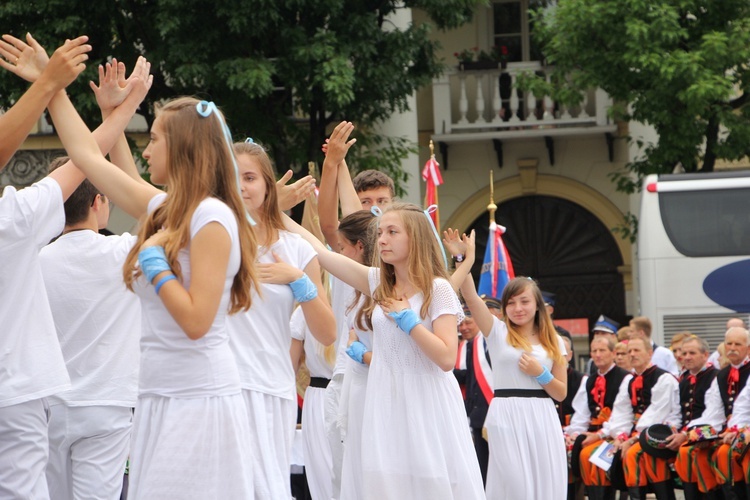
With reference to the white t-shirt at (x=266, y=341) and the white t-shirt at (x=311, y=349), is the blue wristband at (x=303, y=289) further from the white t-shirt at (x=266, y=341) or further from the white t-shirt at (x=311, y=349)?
the white t-shirt at (x=311, y=349)

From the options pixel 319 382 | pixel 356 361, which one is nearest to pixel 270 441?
pixel 356 361

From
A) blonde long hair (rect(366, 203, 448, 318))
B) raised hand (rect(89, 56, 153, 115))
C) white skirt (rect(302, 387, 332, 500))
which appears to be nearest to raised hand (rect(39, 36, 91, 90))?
raised hand (rect(89, 56, 153, 115))

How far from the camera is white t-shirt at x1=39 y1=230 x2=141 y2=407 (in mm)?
5684

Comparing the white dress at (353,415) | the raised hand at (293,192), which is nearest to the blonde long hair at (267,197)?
the raised hand at (293,192)

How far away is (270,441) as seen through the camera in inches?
184

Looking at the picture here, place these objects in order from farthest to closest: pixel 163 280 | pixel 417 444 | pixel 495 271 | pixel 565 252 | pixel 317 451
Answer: pixel 565 252
pixel 495 271
pixel 317 451
pixel 417 444
pixel 163 280

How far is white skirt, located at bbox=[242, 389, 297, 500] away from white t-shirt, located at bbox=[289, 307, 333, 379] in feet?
10.9

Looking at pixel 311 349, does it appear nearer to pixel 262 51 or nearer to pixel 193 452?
pixel 193 452

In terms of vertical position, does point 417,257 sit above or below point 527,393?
above

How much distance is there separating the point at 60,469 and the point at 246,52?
1270 centimetres

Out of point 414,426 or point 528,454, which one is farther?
point 528,454

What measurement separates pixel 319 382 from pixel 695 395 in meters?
4.72

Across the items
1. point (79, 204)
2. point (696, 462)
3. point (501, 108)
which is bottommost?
point (696, 462)

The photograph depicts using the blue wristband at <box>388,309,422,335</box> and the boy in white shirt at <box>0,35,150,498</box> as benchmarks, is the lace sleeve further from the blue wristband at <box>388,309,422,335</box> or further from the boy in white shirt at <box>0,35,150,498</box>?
the boy in white shirt at <box>0,35,150,498</box>
